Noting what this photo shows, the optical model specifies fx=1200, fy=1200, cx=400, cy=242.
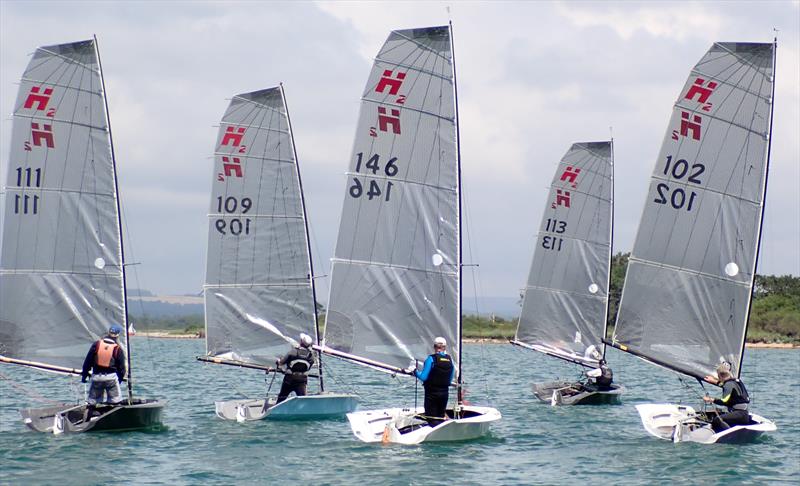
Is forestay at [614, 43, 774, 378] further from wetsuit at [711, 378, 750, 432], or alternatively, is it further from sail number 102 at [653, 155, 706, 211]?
wetsuit at [711, 378, 750, 432]

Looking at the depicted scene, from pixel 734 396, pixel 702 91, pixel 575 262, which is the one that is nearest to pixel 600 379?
pixel 575 262

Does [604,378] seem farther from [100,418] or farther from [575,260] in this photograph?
[100,418]

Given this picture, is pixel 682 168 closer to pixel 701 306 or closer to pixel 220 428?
pixel 701 306

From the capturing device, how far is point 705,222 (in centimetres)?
2311

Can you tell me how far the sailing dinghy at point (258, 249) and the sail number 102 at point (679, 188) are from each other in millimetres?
8814

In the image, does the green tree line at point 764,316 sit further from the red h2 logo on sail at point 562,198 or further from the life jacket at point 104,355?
the life jacket at point 104,355

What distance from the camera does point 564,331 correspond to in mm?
35188

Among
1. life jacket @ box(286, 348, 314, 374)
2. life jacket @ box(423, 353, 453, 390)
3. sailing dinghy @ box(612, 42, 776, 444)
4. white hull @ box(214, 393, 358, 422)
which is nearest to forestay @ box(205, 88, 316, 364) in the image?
white hull @ box(214, 393, 358, 422)

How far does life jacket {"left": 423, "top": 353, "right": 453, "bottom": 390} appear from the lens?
67.5 feet

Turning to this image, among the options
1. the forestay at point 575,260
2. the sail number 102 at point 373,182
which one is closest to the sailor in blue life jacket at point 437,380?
the sail number 102 at point 373,182

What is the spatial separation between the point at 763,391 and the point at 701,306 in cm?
1476

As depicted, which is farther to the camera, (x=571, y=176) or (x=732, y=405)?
(x=571, y=176)

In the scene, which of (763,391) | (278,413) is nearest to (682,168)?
(278,413)

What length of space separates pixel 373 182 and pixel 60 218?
6.18 meters
